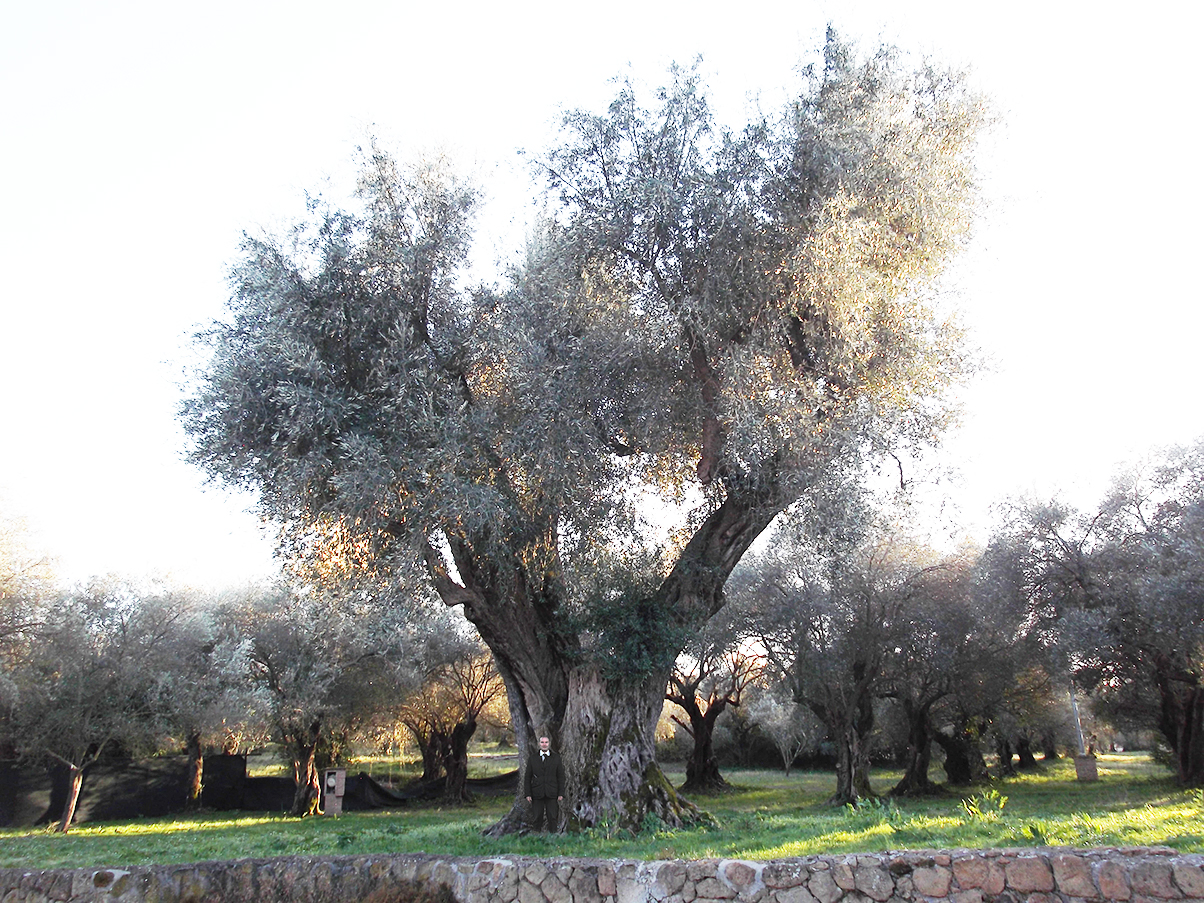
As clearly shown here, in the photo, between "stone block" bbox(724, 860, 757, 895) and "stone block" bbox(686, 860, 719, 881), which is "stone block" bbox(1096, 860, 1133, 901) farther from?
"stone block" bbox(686, 860, 719, 881)

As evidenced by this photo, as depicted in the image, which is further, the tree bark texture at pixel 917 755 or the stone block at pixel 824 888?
the tree bark texture at pixel 917 755

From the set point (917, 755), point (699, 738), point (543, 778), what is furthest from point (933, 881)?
point (699, 738)

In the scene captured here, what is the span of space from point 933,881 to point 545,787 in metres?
6.47

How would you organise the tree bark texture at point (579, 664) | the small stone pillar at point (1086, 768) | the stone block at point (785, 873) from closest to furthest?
the stone block at point (785, 873) < the tree bark texture at point (579, 664) < the small stone pillar at point (1086, 768)

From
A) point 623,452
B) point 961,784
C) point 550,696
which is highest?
point 623,452

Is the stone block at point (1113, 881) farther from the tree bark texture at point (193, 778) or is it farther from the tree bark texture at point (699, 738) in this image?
the tree bark texture at point (193, 778)

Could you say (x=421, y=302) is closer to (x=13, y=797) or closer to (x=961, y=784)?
(x=13, y=797)

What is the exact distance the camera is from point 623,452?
1259cm

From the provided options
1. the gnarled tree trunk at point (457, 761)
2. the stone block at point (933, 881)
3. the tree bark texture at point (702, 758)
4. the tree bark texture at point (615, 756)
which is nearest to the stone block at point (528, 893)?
the stone block at point (933, 881)

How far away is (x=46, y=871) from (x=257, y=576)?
19.1 meters

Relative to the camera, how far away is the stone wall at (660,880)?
212 inches

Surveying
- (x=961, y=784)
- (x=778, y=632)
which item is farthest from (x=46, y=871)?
(x=961, y=784)

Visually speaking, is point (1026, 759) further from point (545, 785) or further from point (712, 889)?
point (712, 889)

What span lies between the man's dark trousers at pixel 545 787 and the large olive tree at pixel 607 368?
1.58 ft
